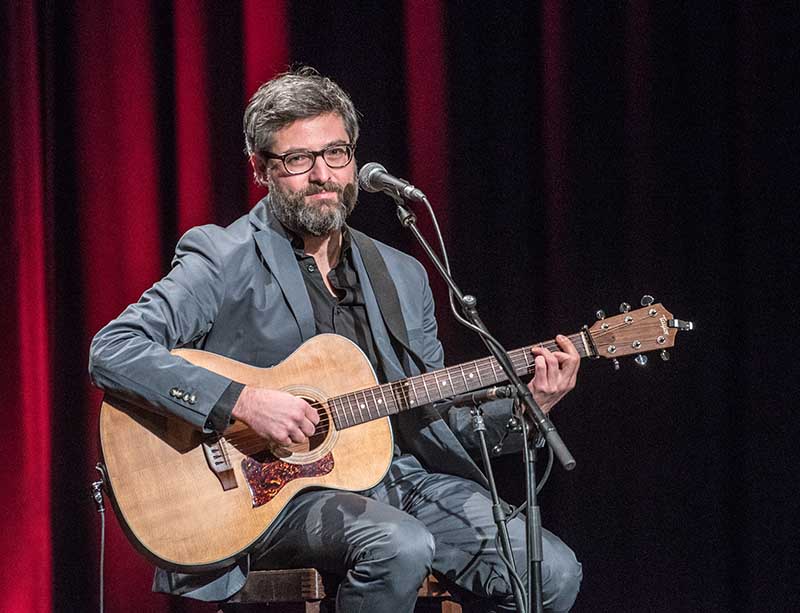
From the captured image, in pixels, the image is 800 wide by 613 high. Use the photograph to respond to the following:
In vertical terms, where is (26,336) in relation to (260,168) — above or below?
below

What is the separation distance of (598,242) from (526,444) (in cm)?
161

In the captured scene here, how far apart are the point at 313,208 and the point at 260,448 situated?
2.67ft

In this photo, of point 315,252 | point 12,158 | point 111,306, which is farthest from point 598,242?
point 12,158

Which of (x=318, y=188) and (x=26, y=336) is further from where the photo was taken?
(x=26, y=336)

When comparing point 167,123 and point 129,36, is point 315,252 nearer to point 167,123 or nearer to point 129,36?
point 167,123

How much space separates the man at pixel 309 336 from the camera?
2.62 m

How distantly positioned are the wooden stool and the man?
0.04m

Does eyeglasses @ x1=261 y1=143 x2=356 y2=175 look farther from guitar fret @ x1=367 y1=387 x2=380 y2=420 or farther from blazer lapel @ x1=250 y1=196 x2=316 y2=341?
guitar fret @ x1=367 y1=387 x2=380 y2=420

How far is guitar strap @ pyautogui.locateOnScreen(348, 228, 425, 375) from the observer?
3.16 metres

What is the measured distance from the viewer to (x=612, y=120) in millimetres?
3643

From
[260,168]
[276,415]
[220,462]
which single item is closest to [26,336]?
[260,168]

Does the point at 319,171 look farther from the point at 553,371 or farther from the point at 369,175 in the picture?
the point at 553,371

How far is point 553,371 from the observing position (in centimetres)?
272

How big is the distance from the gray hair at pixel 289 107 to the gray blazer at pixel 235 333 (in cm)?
25
